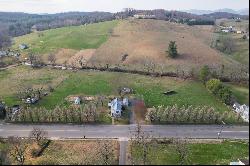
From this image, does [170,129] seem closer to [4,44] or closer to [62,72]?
[62,72]

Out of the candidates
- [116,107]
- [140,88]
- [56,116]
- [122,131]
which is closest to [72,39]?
[140,88]

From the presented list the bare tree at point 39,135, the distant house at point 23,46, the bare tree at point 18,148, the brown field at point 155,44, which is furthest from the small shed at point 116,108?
the distant house at point 23,46

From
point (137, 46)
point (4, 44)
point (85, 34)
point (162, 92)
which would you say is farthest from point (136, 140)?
point (4, 44)

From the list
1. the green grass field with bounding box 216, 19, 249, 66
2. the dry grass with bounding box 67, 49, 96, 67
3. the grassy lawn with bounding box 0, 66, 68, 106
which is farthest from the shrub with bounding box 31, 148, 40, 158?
the dry grass with bounding box 67, 49, 96, 67

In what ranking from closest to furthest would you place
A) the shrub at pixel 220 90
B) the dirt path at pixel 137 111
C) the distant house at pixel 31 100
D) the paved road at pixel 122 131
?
the paved road at pixel 122 131
the dirt path at pixel 137 111
the shrub at pixel 220 90
the distant house at pixel 31 100

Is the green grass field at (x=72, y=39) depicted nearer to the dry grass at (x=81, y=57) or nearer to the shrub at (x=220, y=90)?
the dry grass at (x=81, y=57)

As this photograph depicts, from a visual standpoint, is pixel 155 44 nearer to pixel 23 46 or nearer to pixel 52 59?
pixel 52 59
